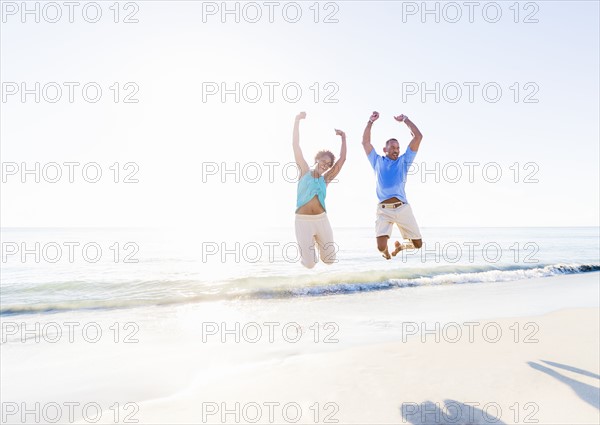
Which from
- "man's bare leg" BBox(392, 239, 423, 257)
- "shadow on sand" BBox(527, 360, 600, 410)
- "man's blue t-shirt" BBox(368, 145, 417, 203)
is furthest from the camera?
"man's bare leg" BBox(392, 239, 423, 257)

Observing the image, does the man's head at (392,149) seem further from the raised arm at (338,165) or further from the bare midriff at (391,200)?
the bare midriff at (391,200)

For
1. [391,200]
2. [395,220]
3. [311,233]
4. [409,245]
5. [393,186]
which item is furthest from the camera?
[409,245]

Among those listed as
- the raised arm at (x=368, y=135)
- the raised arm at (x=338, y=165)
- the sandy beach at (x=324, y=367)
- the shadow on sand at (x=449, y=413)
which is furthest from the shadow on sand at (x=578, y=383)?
the raised arm at (x=338, y=165)

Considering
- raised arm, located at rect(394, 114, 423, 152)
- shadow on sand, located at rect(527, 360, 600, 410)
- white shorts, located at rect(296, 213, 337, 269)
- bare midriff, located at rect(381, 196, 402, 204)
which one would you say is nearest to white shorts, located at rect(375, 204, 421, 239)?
bare midriff, located at rect(381, 196, 402, 204)

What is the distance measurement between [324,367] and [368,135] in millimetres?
5321

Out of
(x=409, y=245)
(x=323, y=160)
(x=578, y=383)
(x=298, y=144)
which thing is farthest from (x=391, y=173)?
(x=578, y=383)

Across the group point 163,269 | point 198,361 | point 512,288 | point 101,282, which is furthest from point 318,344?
point 163,269

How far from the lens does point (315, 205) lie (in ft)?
24.0

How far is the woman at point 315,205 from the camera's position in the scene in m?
6.66

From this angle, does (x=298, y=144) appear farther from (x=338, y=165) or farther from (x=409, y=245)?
(x=409, y=245)

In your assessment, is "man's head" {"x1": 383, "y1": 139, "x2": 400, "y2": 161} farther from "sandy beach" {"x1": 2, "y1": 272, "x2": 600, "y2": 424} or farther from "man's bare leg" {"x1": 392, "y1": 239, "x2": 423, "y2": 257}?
"sandy beach" {"x1": 2, "y1": 272, "x2": 600, "y2": 424}

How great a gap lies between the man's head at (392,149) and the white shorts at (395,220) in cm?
124

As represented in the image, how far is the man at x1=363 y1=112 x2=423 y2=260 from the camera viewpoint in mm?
6551

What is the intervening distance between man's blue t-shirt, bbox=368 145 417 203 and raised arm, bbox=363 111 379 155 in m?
0.07
